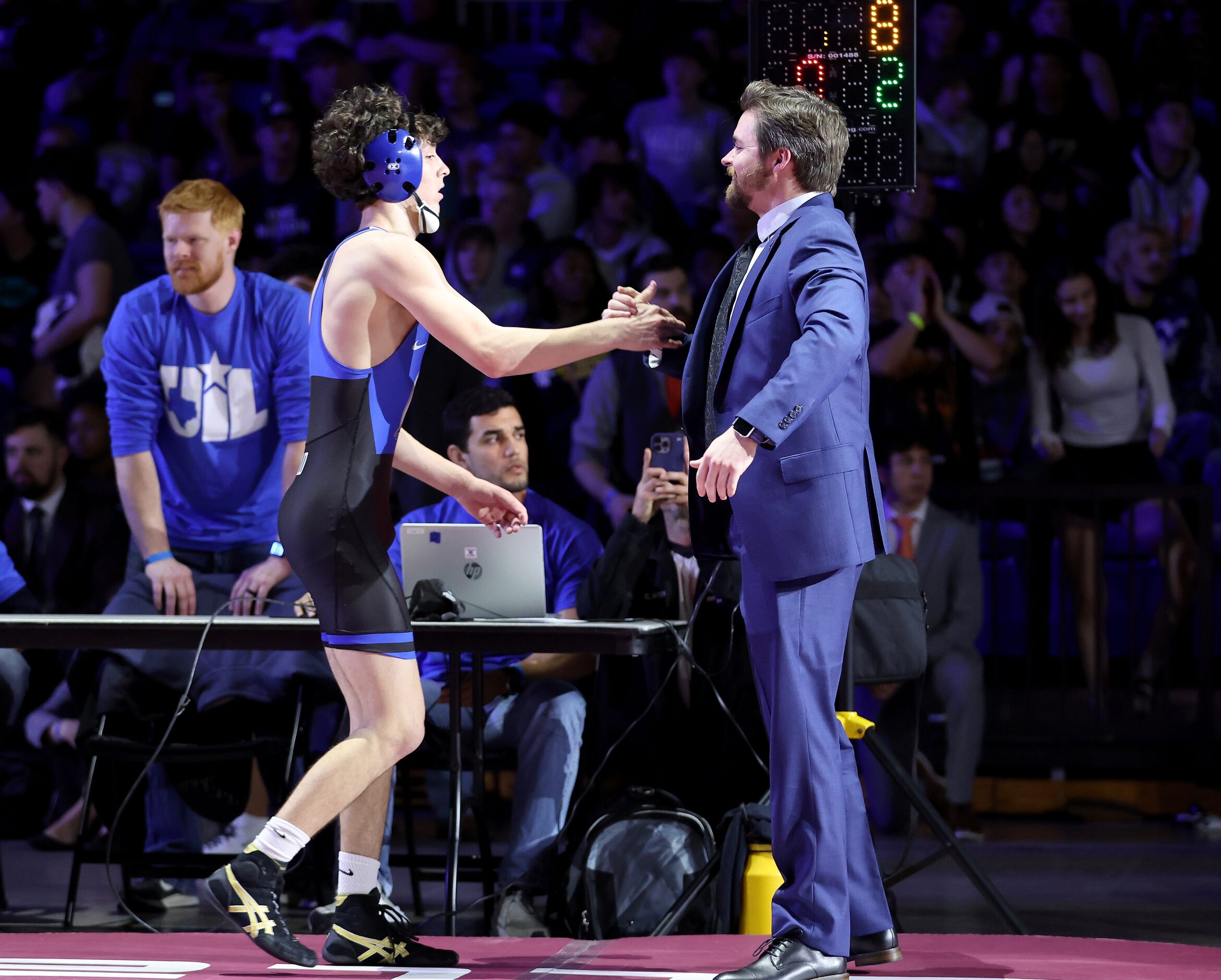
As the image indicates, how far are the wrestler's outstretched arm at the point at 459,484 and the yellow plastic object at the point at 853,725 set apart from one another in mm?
887

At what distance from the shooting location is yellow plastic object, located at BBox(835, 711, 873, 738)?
3.42 metres

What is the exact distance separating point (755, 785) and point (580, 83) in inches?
154

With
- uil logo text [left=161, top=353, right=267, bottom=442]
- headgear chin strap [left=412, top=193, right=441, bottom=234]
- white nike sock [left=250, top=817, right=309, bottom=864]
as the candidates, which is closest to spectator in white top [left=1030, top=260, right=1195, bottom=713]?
uil logo text [left=161, top=353, right=267, bottom=442]

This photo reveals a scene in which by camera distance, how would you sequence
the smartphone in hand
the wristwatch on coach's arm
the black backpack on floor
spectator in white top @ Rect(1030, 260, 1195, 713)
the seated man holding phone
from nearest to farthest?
the wristwatch on coach's arm → the black backpack on floor → the seated man holding phone → the smartphone in hand → spectator in white top @ Rect(1030, 260, 1195, 713)

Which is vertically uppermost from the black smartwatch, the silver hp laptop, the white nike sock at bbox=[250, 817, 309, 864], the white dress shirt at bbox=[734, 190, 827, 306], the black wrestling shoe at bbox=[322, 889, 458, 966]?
the white dress shirt at bbox=[734, 190, 827, 306]

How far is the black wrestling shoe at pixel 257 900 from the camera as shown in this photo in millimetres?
2826

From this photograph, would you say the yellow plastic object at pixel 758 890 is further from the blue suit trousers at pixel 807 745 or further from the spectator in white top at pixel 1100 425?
the spectator in white top at pixel 1100 425

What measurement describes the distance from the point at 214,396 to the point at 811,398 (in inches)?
104

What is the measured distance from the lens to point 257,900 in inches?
112

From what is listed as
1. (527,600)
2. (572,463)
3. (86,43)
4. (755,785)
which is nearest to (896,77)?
(527,600)

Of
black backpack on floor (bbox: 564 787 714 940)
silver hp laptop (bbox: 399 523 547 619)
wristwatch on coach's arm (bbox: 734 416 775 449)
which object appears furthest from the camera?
silver hp laptop (bbox: 399 523 547 619)

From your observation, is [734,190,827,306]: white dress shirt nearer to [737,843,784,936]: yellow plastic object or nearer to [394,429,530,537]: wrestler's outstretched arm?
[394,429,530,537]: wrestler's outstretched arm

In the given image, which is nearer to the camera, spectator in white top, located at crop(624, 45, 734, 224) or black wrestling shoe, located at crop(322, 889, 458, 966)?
black wrestling shoe, located at crop(322, 889, 458, 966)

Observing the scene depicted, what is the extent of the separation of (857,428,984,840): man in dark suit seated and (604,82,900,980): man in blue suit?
2.50m
